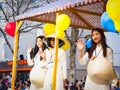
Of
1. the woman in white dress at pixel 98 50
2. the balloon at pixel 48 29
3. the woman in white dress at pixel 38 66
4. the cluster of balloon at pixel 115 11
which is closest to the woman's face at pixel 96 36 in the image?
the woman in white dress at pixel 98 50

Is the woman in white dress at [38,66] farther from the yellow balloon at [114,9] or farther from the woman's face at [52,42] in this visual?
the yellow balloon at [114,9]

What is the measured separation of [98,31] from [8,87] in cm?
1039

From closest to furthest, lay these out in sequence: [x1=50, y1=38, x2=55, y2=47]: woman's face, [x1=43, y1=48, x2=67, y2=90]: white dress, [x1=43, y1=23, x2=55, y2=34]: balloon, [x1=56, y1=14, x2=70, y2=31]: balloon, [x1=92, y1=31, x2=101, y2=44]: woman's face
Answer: [x1=92, y1=31, x2=101, y2=44]: woman's face, [x1=56, y1=14, x2=70, y2=31]: balloon, [x1=43, y1=48, x2=67, y2=90]: white dress, [x1=50, y1=38, x2=55, y2=47]: woman's face, [x1=43, y1=23, x2=55, y2=34]: balloon

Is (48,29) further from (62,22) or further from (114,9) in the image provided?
(114,9)

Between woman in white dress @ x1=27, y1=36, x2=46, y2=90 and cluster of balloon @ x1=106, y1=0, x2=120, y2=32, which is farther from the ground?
cluster of balloon @ x1=106, y1=0, x2=120, y2=32

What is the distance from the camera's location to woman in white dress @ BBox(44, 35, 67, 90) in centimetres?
777

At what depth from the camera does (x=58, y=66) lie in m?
7.82

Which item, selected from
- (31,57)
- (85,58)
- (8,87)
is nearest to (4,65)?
(8,87)

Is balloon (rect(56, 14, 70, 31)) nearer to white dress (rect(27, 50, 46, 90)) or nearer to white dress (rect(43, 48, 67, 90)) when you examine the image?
white dress (rect(43, 48, 67, 90))

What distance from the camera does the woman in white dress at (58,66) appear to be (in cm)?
777

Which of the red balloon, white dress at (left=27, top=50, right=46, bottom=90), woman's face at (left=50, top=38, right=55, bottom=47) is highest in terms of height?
the red balloon

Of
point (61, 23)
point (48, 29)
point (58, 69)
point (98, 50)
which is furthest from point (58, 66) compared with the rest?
point (48, 29)

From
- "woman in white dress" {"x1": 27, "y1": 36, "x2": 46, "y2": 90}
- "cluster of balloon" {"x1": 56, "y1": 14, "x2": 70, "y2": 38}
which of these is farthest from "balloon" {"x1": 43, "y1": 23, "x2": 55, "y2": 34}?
"cluster of balloon" {"x1": 56, "y1": 14, "x2": 70, "y2": 38}

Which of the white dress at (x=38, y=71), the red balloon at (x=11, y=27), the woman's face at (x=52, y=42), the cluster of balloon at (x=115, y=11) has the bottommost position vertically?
the white dress at (x=38, y=71)
